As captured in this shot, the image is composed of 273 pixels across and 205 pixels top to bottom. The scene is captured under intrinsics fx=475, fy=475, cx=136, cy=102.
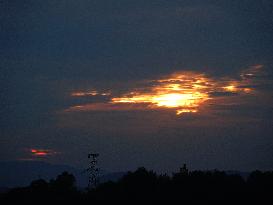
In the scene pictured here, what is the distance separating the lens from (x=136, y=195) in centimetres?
6119

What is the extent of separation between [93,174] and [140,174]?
99.8 ft

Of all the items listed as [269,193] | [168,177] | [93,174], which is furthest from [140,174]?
[93,174]

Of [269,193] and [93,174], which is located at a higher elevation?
[93,174]

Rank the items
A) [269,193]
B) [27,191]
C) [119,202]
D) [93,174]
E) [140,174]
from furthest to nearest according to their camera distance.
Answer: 1. [93,174]
2. [27,191]
3. [140,174]
4. [119,202]
5. [269,193]

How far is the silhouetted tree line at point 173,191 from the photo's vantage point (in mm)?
55875

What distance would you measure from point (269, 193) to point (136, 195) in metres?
16.6

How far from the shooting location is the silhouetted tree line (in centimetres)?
5588

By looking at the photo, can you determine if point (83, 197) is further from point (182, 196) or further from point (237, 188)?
point (237, 188)

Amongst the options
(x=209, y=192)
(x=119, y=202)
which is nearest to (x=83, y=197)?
(x=119, y=202)

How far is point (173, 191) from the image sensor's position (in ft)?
196

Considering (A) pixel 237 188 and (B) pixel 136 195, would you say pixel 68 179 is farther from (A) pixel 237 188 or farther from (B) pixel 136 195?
(A) pixel 237 188

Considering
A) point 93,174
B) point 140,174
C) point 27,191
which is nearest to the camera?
point 140,174

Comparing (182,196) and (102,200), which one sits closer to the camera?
(182,196)

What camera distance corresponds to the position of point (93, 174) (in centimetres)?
9650
